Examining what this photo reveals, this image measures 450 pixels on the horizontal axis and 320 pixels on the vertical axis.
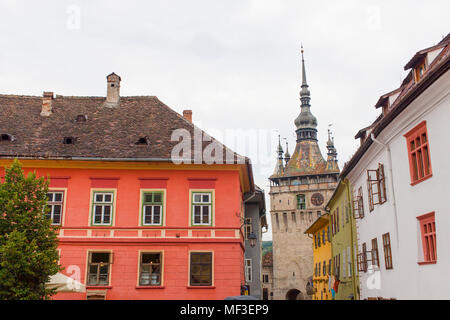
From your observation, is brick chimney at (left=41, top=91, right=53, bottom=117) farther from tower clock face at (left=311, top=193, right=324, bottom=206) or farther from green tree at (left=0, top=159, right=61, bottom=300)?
tower clock face at (left=311, top=193, right=324, bottom=206)

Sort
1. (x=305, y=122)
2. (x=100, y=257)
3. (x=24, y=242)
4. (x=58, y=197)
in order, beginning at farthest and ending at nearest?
1. (x=305, y=122)
2. (x=58, y=197)
3. (x=100, y=257)
4. (x=24, y=242)

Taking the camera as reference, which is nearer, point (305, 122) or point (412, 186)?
point (412, 186)

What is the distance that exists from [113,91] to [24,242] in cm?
Result: 1105

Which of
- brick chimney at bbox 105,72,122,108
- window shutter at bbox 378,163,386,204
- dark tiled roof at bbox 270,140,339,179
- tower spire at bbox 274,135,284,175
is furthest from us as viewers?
tower spire at bbox 274,135,284,175

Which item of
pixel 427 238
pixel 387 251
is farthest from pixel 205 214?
pixel 427 238

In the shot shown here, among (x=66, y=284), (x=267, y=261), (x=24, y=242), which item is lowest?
(x=66, y=284)

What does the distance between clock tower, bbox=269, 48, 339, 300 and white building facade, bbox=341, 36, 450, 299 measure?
58.4m

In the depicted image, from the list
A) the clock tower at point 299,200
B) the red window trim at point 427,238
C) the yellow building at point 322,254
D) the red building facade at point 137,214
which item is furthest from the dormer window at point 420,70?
the clock tower at point 299,200

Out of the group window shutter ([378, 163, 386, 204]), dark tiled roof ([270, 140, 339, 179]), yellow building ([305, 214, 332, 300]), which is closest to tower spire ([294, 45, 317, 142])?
dark tiled roof ([270, 140, 339, 179])

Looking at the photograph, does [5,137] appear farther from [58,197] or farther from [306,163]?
[306,163]

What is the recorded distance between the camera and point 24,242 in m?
16.0

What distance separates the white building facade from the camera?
11.7 meters
